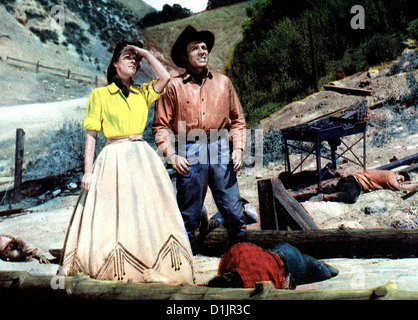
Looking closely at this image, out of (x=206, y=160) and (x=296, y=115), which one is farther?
(x=296, y=115)

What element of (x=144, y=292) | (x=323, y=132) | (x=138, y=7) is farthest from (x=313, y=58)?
(x=144, y=292)

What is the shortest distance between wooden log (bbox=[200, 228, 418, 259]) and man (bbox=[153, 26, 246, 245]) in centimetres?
95

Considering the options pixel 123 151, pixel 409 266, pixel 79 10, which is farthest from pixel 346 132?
pixel 79 10

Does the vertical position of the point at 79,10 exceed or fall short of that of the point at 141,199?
it exceeds it

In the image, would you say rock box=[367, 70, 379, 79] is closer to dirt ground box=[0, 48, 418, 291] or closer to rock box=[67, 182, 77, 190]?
dirt ground box=[0, 48, 418, 291]

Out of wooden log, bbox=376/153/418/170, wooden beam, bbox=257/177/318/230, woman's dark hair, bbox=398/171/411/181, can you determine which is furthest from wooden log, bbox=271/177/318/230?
wooden log, bbox=376/153/418/170

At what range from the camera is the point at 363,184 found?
5.59 metres

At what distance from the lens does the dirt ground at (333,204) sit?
3.35m

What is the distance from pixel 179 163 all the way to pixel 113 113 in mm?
593

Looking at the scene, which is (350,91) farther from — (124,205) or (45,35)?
(45,35)

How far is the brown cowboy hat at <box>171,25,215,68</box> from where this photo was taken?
3.09 m
